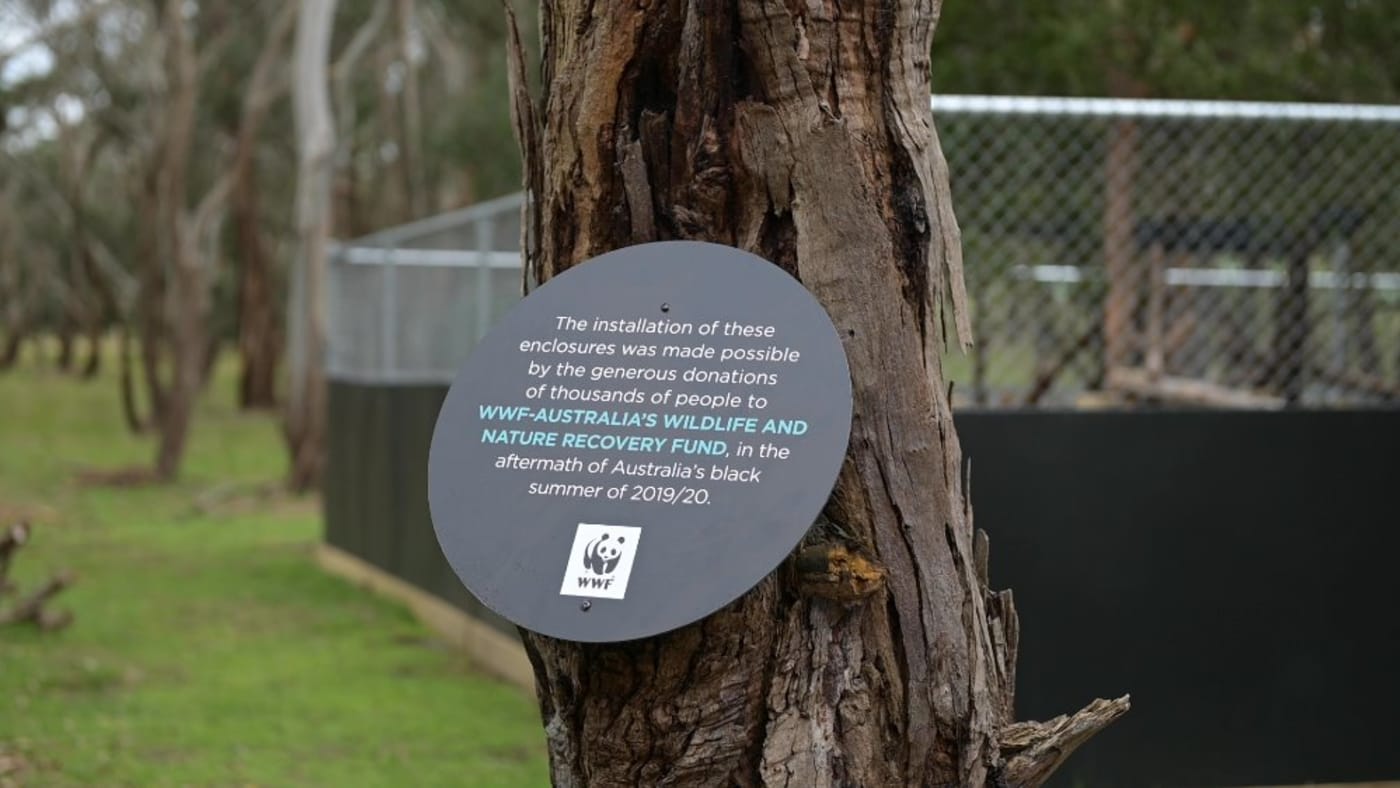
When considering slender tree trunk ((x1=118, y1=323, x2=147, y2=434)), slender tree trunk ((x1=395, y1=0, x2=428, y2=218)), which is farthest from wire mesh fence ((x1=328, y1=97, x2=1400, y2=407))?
slender tree trunk ((x1=395, y1=0, x2=428, y2=218))

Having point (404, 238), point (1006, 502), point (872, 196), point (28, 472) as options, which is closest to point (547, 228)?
point (872, 196)

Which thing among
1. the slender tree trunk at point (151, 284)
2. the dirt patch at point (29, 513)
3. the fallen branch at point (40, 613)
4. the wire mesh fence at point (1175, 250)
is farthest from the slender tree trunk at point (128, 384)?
the wire mesh fence at point (1175, 250)

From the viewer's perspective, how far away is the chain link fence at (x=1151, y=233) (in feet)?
19.8

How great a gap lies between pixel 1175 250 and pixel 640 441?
3762mm

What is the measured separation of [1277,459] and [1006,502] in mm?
915

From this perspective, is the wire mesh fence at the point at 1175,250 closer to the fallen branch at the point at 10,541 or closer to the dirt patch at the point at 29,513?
the fallen branch at the point at 10,541

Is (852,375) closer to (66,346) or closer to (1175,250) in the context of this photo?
(1175,250)

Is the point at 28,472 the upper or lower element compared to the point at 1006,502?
lower

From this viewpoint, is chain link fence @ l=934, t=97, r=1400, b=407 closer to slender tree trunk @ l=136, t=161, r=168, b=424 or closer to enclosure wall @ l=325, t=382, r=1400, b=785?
enclosure wall @ l=325, t=382, r=1400, b=785

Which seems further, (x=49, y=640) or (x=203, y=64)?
(x=203, y=64)

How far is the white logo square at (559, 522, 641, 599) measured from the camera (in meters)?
2.99

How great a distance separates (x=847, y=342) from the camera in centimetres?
332

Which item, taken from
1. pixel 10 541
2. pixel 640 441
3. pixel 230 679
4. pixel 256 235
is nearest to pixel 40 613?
pixel 10 541

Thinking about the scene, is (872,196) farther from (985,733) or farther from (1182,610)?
(1182,610)
